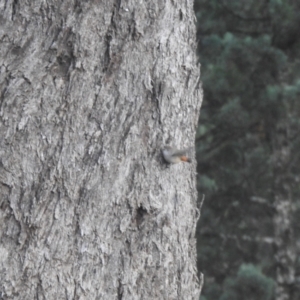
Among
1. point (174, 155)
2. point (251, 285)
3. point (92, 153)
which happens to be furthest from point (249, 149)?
point (92, 153)

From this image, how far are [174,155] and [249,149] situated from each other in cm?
526

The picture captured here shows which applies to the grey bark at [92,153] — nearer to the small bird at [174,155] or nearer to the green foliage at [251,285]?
the small bird at [174,155]

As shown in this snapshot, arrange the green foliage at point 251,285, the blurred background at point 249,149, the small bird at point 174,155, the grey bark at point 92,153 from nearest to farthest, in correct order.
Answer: the grey bark at point 92,153 < the small bird at point 174,155 < the green foliage at point 251,285 < the blurred background at point 249,149

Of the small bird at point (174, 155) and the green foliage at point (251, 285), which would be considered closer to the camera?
the small bird at point (174, 155)

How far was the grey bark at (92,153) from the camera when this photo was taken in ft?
6.38

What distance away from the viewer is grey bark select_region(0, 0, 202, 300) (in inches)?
76.5

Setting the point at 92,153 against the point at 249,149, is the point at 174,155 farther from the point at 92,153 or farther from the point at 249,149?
the point at 249,149

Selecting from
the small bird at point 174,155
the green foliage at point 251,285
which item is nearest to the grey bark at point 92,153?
the small bird at point 174,155

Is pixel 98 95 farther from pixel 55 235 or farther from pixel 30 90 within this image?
pixel 55 235

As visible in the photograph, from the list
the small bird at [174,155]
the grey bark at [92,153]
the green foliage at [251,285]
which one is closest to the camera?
the grey bark at [92,153]

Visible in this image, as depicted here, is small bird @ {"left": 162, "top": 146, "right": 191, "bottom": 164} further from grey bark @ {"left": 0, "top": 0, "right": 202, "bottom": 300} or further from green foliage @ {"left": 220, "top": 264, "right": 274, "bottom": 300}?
green foliage @ {"left": 220, "top": 264, "right": 274, "bottom": 300}

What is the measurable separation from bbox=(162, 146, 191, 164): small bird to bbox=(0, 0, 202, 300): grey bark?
0.07 feet

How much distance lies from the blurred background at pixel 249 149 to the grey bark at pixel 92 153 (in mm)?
4020

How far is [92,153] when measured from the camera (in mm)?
2008
